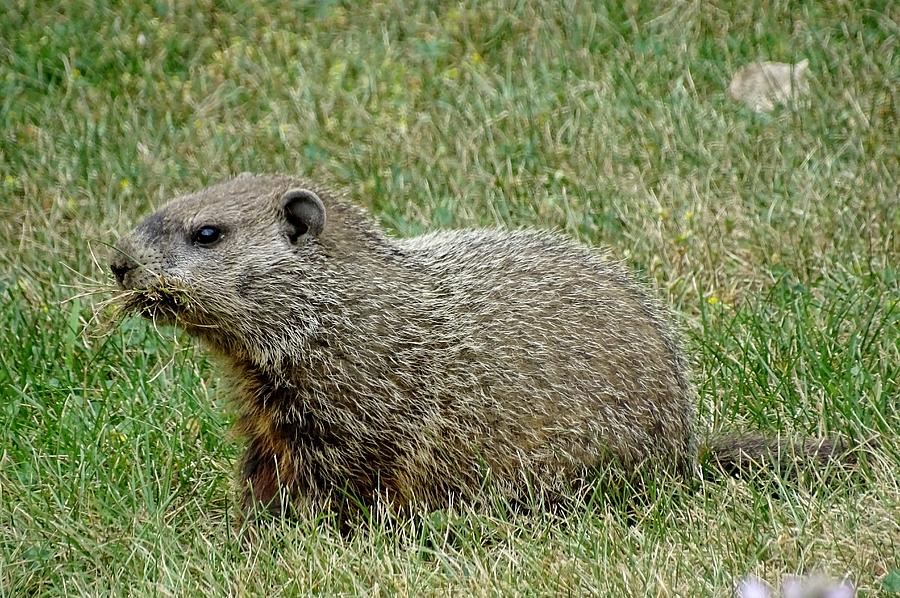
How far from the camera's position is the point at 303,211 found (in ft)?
14.5

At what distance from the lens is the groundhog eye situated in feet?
14.3

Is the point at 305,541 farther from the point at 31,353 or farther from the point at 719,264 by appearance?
the point at 719,264

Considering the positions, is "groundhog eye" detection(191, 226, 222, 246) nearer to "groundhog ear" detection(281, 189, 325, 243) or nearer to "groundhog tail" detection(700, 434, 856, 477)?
"groundhog ear" detection(281, 189, 325, 243)

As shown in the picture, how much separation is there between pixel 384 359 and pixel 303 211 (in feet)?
1.80

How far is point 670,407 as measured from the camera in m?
4.59

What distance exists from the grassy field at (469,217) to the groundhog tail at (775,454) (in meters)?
0.09

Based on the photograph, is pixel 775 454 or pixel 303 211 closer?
pixel 303 211

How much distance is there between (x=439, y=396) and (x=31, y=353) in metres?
1.88

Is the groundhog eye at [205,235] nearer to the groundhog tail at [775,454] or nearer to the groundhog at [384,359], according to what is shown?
the groundhog at [384,359]

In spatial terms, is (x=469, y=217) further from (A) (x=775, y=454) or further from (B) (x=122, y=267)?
(B) (x=122, y=267)

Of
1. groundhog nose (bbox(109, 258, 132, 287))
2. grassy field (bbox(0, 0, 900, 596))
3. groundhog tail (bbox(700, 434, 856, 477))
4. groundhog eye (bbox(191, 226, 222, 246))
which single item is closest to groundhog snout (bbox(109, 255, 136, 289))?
groundhog nose (bbox(109, 258, 132, 287))

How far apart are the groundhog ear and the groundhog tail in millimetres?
1529

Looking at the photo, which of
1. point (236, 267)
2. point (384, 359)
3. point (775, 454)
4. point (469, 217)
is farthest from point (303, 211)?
point (469, 217)

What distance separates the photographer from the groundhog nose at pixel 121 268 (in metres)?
4.25
